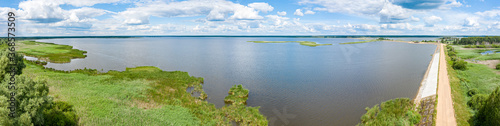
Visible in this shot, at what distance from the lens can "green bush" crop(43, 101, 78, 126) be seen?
22219mm

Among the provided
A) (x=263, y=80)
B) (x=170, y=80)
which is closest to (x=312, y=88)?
(x=263, y=80)

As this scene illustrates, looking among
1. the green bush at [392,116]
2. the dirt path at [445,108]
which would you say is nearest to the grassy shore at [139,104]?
the green bush at [392,116]

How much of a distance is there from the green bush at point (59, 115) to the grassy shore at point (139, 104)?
92 centimetres

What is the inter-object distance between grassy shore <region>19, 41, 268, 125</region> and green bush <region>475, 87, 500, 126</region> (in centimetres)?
2291

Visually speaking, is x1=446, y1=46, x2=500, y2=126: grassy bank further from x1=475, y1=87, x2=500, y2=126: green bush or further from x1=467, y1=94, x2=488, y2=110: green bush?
x1=475, y1=87, x2=500, y2=126: green bush

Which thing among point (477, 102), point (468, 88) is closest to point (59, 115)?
point (477, 102)

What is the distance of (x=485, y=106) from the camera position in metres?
25.7

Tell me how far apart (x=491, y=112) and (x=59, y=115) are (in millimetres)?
43702

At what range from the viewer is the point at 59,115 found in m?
23.0

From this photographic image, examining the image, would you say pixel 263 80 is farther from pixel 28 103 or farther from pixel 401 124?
pixel 28 103

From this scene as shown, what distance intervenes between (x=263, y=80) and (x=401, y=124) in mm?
26984

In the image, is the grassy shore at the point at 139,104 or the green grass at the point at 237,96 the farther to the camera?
the green grass at the point at 237,96

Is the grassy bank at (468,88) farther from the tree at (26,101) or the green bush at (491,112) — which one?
the tree at (26,101)

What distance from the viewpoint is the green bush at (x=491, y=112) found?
2309 centimetres
